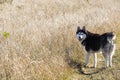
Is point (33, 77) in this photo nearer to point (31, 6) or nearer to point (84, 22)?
point (84, 22)

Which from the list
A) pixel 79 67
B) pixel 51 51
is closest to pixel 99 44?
pixel 79 67

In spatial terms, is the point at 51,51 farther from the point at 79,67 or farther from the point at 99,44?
the point at 99,44

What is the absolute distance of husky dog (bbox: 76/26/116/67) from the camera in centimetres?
703

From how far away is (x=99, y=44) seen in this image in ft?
23.9

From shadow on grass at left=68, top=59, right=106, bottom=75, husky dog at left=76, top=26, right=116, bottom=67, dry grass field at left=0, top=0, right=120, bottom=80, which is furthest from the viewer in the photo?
shadow on grass at left=68, top=59, right=106, bottom=75

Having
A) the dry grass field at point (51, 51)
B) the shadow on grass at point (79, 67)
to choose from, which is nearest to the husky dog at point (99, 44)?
the shadow on grass at point (79, 67)

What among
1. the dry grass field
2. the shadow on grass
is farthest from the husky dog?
the dry grass field

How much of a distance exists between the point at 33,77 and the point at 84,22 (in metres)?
5.12

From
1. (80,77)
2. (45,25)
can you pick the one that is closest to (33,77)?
(80,77)

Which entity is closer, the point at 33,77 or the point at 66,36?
the point at 33,77

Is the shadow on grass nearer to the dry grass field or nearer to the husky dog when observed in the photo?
the dry grass field

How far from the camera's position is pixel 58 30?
9.07 meters

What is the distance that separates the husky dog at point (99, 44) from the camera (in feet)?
23.1

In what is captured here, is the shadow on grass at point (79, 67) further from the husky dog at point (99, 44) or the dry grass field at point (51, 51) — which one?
the husky dog at point (99, 44)
